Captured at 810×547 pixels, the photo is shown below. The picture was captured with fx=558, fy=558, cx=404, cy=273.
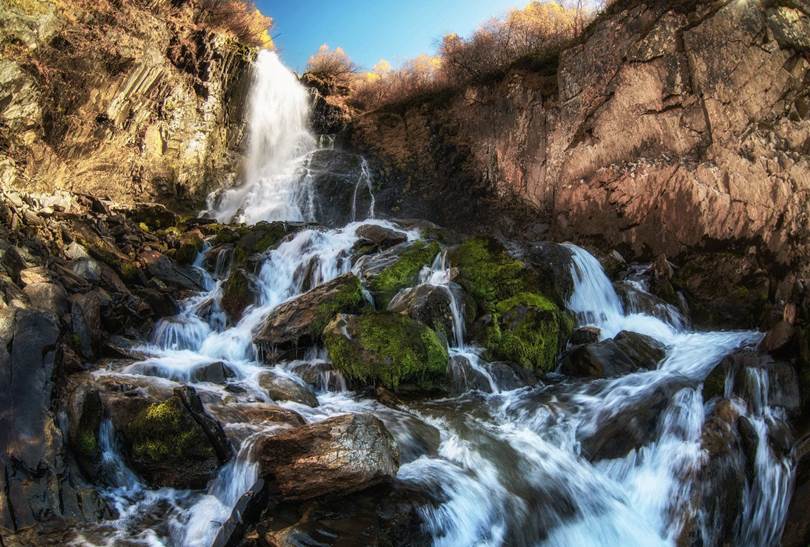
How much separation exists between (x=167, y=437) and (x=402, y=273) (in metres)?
6.64

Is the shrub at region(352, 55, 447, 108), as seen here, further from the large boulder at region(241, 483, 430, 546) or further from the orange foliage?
the large boulder at region(241, 483, 430, 546)

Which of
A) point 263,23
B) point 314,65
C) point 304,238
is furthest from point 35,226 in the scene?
point 314,65

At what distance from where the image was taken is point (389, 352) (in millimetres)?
8477

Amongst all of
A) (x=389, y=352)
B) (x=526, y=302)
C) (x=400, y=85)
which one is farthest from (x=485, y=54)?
(x=389, y=352)

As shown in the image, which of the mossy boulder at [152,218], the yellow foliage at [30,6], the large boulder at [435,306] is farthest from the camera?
the mossy boulder at [152,218]

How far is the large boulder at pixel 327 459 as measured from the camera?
16.6 feet

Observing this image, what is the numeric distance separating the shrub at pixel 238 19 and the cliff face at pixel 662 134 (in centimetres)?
938

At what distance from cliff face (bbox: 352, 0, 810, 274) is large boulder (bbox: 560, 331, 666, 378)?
3962mm

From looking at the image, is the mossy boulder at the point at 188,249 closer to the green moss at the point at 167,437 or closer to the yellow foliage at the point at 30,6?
the yellow foliage at the point at 30,6

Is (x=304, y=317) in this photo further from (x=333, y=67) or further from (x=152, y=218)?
(x=333, y=67)

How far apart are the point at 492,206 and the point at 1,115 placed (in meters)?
13.9

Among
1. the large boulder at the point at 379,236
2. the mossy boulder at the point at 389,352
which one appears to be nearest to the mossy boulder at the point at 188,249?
the large boulder at the point at 379,236

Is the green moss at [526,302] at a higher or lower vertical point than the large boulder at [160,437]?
higher

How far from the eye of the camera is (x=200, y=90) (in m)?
20.1
